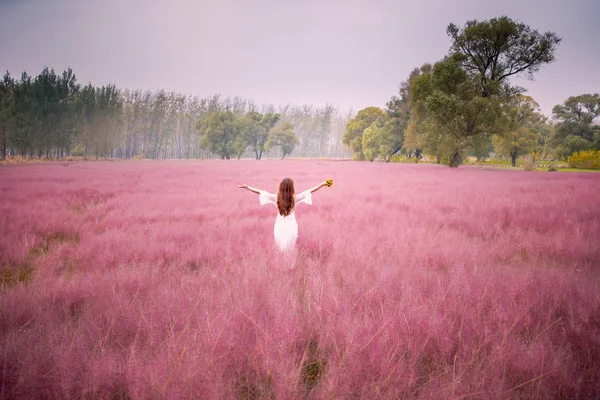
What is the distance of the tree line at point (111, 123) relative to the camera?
1467 inches

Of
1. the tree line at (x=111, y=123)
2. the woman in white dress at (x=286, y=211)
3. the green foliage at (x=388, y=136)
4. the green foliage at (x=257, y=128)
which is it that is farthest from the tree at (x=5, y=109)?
the green foliage at (x=388, y=136)

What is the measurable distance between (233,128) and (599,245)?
5921 centimetres

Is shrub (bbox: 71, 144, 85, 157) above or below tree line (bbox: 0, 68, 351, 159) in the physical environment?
below

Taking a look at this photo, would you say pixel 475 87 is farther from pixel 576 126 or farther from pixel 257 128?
pixel 257 128

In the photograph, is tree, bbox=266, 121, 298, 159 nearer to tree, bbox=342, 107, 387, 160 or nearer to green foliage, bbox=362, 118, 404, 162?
tree, bbox=342, 107, 387, 160

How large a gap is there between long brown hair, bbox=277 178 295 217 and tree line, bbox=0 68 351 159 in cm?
5188

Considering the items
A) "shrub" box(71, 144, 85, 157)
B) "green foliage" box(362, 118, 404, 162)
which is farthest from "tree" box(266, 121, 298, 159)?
"shrub" box(71, 144, 85, 157)

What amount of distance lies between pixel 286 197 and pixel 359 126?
5392 centimetres

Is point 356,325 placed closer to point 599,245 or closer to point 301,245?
point 301,245

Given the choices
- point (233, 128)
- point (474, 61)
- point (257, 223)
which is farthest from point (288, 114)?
point (257, 223)

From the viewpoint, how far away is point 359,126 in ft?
175

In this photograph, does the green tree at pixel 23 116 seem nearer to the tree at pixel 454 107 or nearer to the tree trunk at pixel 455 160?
the tree at pixel 454 107

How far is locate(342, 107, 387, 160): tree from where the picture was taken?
5303 cm

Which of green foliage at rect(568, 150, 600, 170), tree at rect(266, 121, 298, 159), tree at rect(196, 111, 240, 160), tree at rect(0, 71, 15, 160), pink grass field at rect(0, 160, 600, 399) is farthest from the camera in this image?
tree at rect(266, 121, 298, 159)
